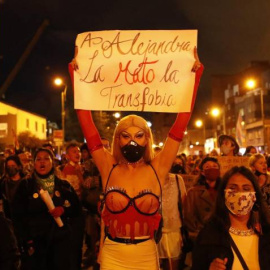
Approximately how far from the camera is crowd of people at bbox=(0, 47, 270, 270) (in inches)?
127

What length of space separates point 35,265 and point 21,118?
5106 centimetres

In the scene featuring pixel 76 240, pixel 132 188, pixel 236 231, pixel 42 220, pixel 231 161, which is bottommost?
pixel 76 240

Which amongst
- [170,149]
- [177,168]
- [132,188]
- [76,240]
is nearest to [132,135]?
[170,149]

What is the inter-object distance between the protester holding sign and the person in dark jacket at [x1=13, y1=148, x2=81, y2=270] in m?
1.83

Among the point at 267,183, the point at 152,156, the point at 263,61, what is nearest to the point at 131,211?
the point at 152,156

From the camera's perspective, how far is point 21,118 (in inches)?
2152

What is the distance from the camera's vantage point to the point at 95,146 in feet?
13.2

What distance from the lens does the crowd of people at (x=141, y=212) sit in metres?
3.22

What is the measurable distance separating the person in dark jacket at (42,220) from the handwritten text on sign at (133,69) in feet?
6.01

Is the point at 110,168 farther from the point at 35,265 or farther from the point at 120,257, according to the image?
the point at 35,265

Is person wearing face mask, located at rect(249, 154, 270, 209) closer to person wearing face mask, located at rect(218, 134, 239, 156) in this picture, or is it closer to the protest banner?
the protest banner

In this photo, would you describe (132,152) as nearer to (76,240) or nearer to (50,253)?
(50,253)

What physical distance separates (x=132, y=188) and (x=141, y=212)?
0.72ft

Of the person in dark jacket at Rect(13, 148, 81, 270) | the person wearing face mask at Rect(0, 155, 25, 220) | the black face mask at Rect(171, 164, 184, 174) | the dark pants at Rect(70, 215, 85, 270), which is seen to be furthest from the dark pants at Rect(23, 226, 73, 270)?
the black face mask at Rect(171, 164, 184, 174)
